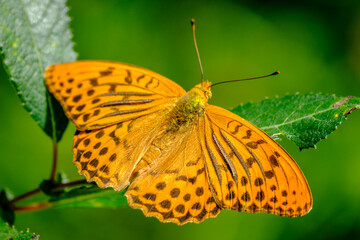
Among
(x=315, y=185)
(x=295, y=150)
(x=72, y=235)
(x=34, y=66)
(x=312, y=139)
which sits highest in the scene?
(x=34, y=66)

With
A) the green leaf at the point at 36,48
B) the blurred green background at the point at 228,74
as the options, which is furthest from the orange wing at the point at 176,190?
the blurred green background at the point at 228,74

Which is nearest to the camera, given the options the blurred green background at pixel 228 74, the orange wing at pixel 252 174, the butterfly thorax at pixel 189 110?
the orange wing at pixel 252 174

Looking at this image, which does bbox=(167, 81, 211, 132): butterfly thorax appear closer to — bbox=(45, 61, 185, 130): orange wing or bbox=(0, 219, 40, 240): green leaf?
bbox=(45, 61, 185, 130): orange wing

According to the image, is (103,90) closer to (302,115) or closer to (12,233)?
(12,233)

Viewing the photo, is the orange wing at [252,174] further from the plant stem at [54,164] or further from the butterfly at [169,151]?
the plant stem at [54,164]

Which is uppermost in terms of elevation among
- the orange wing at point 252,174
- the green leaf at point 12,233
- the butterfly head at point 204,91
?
the butterfly head at point 204,91

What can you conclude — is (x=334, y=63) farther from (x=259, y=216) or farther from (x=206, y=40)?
(x=259, y=216)

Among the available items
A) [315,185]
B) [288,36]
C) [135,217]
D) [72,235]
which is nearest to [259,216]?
[315,185]
